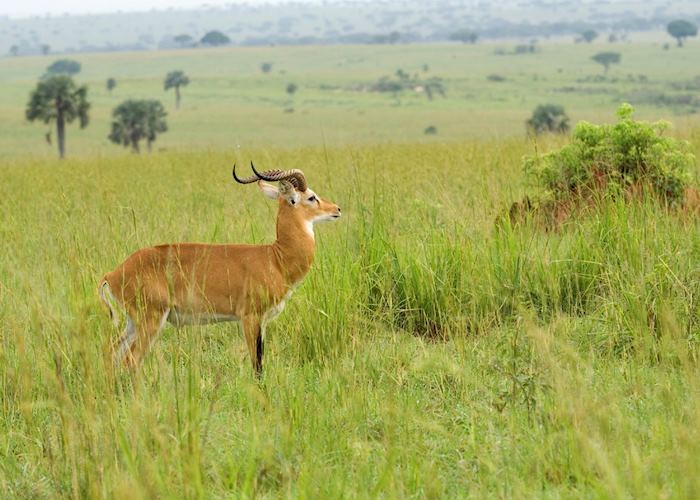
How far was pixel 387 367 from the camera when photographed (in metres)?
5.61

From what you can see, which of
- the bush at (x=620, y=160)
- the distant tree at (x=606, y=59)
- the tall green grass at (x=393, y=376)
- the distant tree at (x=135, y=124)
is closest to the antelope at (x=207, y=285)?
the tall green grass at (x=393, y=376)

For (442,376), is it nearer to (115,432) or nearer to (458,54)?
(115,432)

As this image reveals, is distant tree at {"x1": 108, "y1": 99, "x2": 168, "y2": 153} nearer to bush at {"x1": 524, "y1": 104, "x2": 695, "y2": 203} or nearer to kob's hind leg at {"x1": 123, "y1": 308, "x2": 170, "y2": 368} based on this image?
bush at {"x1": 524, "y1": 104, "x2": 695, "y2": 203}

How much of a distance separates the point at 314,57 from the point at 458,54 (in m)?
21.8

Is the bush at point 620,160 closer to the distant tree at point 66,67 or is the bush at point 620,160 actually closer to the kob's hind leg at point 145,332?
the kob's hind leg at point 145,332

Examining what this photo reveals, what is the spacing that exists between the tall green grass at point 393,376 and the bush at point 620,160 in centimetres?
85

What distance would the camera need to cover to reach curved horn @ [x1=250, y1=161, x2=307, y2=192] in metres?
5.79

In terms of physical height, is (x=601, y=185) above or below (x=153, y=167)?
above

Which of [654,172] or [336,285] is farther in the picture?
[654,172]

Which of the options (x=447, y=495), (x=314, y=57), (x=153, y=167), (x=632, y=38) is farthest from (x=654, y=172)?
(x=632, y=38)

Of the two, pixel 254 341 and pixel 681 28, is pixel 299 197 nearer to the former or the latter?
pixel 254 341

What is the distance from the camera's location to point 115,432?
4098 millimetres

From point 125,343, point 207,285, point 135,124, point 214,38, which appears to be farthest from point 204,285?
point 214,38

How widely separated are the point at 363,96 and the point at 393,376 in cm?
7972
